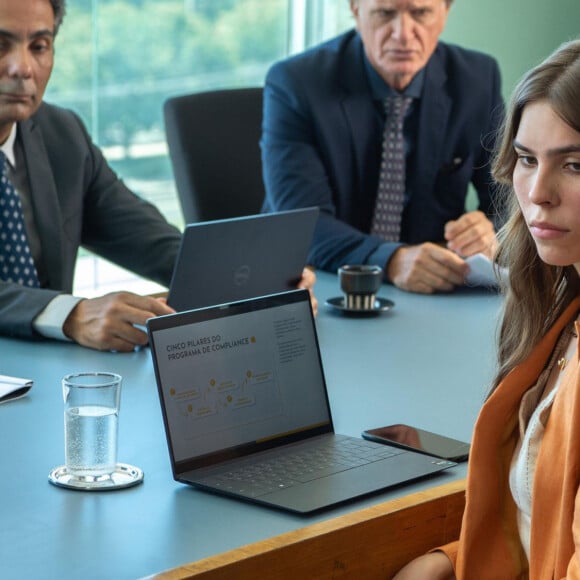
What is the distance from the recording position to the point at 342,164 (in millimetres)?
2914

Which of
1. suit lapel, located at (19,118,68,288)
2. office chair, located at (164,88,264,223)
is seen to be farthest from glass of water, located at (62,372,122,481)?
office chair, located at (164,88,264,223)

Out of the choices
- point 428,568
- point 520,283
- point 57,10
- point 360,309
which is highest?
point 57,10

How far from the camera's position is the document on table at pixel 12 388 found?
1692 mm

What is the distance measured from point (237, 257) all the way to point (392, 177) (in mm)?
1045

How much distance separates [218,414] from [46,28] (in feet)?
4.04

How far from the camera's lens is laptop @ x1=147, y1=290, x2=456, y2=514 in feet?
4.57

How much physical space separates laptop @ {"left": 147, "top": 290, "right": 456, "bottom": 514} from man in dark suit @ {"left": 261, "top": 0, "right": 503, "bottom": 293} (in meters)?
1.14

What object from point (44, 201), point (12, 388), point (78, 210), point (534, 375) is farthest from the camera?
point (78, 210)

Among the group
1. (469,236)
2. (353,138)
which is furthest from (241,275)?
(353,138)

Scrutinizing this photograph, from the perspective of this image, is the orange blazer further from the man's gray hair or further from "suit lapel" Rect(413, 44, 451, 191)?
"suit lapel" Rect(413, 44, 451, 191)

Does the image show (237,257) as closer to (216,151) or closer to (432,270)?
(432,270)

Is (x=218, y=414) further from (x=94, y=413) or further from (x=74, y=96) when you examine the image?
(x=74, y=96)

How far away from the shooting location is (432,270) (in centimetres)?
253

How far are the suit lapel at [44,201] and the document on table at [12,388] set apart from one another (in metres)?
0.75
